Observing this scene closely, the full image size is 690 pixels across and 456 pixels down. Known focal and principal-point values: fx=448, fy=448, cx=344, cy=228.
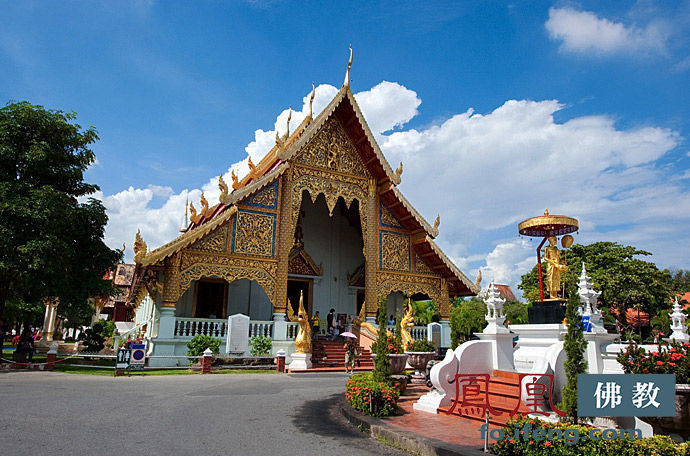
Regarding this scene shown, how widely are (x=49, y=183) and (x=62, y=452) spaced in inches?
487

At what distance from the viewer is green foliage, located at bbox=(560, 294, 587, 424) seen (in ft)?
14.7

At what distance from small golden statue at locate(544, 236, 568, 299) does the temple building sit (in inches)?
341

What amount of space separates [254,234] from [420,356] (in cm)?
718

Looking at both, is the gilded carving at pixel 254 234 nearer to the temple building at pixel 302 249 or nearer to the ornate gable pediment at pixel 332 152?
the temple building at pixel 302 249

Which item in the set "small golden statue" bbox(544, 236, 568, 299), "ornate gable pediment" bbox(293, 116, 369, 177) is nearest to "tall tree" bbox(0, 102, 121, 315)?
"ornate gable pediment" bbox(293, 116, 369, 177)

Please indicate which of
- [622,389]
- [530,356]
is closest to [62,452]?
[622,389]

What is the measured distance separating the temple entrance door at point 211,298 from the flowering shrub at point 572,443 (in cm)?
1476

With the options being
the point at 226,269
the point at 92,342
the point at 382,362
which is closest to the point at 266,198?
the point at 226,269

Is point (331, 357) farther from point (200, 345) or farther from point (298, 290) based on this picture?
point (298, 290)

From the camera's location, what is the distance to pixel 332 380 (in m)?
11.8

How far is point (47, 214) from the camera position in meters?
12.7

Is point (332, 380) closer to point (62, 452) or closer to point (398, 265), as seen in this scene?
point (398, 265)

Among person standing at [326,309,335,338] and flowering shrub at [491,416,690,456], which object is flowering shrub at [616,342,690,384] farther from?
person standing at [326,309,335,338]

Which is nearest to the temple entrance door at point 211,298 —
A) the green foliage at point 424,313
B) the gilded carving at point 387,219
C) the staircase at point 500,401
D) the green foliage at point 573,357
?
the gilded carving at point 387,219
